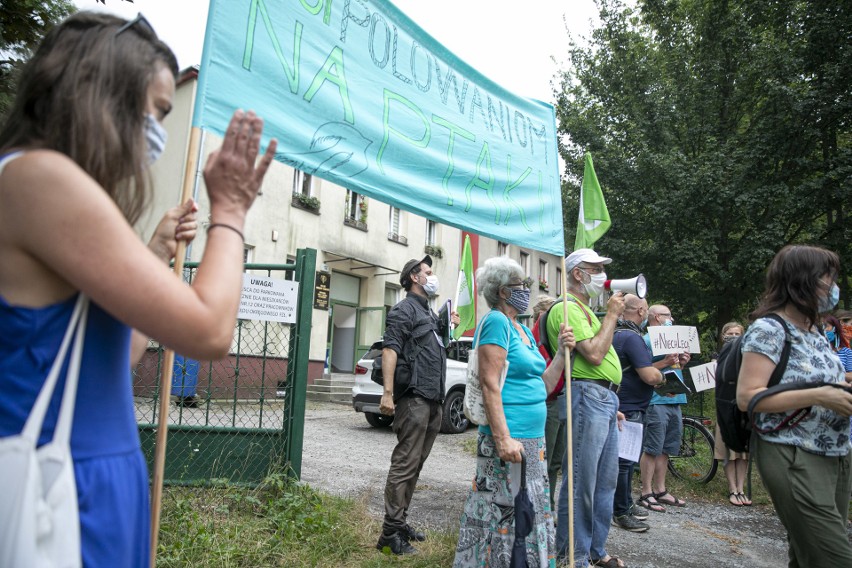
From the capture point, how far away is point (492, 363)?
3.43 metres

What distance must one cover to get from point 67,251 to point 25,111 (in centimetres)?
37

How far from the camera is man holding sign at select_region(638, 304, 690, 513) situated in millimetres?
6523

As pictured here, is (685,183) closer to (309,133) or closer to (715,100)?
(715,100)

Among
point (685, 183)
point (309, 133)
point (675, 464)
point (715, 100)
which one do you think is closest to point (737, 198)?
point (685, 183)

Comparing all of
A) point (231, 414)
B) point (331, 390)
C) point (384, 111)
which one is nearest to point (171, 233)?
point (384, 111)

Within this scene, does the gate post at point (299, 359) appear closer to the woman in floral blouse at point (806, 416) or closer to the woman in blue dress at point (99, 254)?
the woman in floral blouse at point (806, 416)

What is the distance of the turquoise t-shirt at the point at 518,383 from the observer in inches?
138

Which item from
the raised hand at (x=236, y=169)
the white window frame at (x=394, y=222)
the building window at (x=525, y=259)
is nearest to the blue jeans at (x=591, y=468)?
the raised hand at (x=236, y=169)

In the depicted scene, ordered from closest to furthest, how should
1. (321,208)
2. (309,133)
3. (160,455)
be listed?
(160,455) < (309,133) < (321,208)

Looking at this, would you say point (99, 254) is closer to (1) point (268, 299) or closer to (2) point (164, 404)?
(2) point (164, 404)

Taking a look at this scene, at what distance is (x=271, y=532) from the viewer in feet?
13.7

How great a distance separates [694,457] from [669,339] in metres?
2.83

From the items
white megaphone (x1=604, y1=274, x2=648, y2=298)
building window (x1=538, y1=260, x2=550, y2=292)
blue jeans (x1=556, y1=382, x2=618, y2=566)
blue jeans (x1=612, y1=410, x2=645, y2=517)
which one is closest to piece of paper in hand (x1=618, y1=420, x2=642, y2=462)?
blue jeans (x1=612, y1=410, x2=645, y2=517)

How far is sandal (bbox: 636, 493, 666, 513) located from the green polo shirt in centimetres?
282
